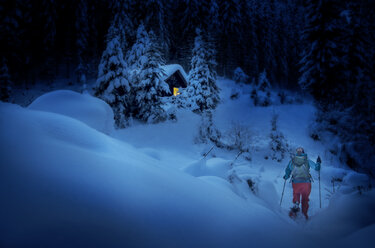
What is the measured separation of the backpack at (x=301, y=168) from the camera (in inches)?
202

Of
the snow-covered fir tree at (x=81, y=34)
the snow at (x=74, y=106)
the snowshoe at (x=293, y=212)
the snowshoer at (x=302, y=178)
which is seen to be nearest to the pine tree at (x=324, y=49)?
the snowshoer at (x=302, y=178)

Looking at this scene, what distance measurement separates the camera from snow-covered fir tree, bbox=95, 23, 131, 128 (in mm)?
14063

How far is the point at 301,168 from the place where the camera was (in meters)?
5.17

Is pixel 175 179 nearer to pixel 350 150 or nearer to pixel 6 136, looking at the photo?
pixel 6 136

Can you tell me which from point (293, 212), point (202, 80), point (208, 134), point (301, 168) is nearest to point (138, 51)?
point (202, 80)

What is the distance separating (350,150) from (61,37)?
39051 millimetres

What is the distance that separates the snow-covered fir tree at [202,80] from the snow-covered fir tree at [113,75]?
23.2ft

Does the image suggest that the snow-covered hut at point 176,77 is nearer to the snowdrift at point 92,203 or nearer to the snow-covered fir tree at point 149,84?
the snow-covered fir tree at point 149,84

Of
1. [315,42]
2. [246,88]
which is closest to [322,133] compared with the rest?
[315,42]

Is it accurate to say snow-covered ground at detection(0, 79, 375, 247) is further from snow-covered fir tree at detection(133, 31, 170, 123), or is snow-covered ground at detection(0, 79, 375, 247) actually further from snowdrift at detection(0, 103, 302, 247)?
snow-covered fir tree at detection(133, 31, 170, 123)

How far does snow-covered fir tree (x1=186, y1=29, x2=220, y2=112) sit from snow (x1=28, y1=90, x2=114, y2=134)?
583 inches

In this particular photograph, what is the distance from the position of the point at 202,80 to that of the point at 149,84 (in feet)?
19.8

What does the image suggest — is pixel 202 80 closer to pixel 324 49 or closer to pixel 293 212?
pixel 324 49

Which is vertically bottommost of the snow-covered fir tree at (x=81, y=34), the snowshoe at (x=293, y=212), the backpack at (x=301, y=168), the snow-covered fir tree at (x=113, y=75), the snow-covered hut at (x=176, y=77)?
the snowshoe at (x=293, y=212)
